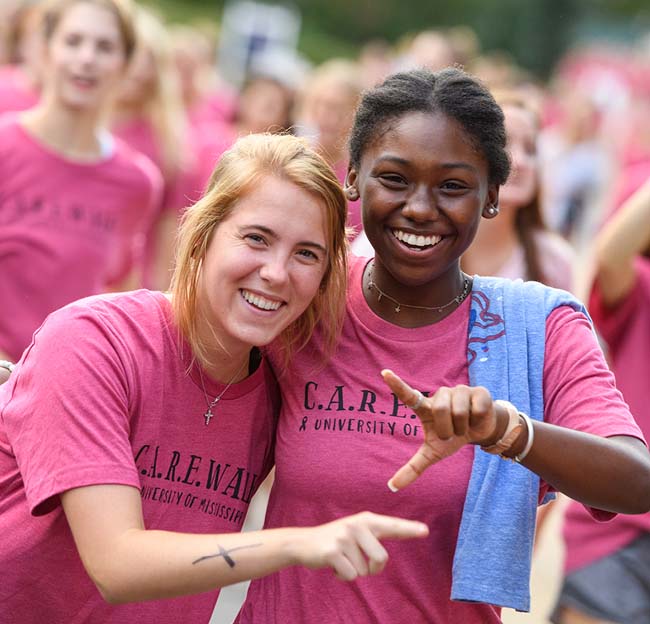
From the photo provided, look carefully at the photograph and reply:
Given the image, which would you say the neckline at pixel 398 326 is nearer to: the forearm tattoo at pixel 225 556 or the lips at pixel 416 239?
the lips at pixel 416 239

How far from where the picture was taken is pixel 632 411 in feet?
14.2

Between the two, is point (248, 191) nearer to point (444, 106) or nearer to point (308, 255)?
point (308, 255)

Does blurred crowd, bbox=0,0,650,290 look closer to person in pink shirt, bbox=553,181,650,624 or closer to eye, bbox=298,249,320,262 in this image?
eye, bbox=298,249,320,262

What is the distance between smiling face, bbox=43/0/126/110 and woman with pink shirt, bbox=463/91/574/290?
176cm

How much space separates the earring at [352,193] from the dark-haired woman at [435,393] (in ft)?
0.06

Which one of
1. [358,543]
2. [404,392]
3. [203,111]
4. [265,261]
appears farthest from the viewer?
[203,111]

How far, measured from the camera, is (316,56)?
115 ft

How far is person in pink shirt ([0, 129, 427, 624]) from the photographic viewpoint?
2.63 meters

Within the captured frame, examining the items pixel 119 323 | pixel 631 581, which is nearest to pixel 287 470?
pixel 119 323

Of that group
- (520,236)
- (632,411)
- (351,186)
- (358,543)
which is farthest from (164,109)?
(358,543)

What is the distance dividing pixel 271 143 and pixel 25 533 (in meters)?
0.99

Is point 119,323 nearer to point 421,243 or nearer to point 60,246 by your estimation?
point 421,243

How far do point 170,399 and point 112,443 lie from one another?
217mm

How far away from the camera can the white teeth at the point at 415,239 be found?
2.91 m
